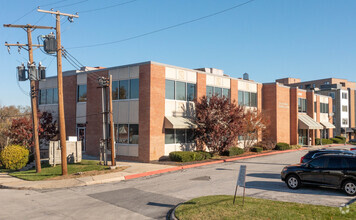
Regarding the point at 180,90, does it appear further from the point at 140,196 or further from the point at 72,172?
the point at 140,196

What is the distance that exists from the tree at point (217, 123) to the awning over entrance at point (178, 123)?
101 centimetres

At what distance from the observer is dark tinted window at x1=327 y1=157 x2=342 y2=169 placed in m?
13.7

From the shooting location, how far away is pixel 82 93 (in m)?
30.0

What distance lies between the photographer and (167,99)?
26.1 m

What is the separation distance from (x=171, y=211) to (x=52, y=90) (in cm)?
2638

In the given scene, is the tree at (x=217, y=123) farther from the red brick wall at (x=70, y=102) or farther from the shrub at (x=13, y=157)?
the shrub at (x=13, y=157)

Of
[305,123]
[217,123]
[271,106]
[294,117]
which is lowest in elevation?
[305,123]

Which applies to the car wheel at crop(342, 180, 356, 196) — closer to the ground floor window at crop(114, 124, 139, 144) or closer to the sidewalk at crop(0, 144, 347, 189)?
the sidewalk at crop(0, 144, 347, 189)

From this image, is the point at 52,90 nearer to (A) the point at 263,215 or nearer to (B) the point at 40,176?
(B) the point at 40,176

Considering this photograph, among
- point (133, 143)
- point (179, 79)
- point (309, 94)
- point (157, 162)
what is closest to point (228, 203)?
point (157, 162)

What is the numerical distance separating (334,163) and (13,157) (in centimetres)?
2175

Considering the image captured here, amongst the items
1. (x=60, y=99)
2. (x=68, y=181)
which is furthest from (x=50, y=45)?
(x=68, y=181)

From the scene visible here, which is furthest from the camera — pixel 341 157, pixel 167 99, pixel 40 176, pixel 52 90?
pixel 52 90

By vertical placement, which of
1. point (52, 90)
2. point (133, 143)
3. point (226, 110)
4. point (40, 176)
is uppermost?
point (52, 90)
